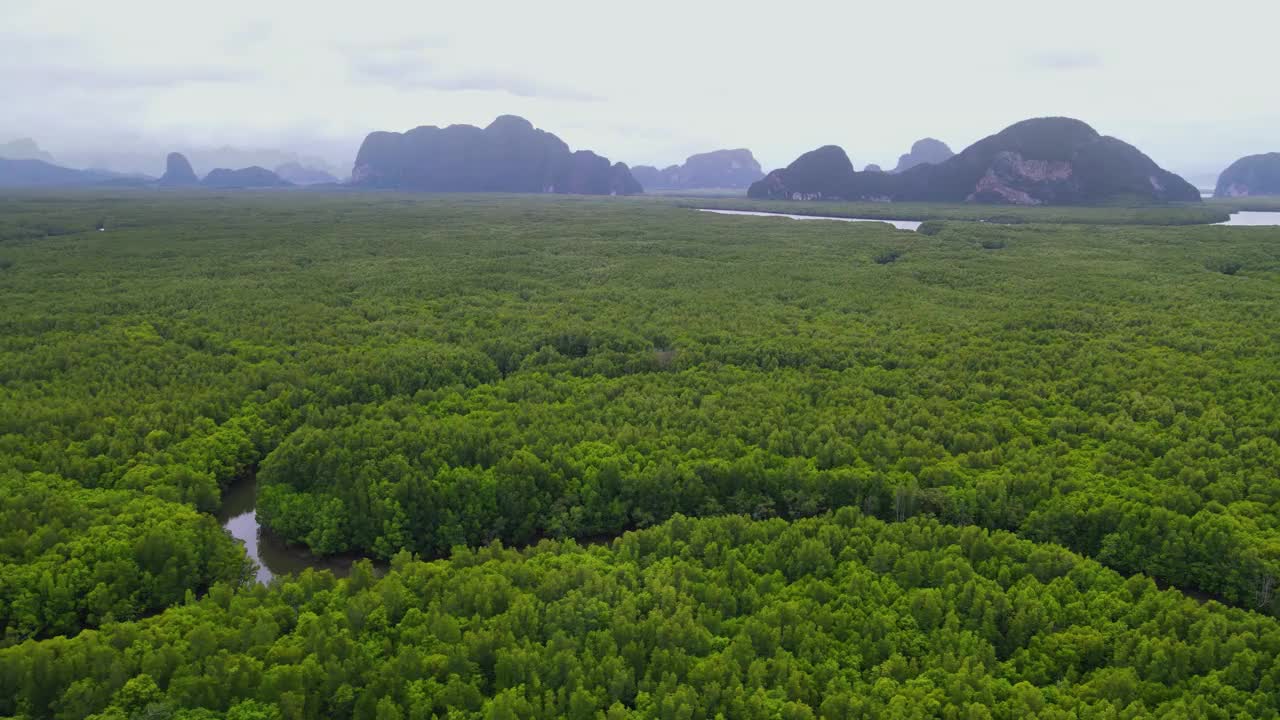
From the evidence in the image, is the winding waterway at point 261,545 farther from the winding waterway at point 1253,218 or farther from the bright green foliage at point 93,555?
the winding waterway at point 1253,218

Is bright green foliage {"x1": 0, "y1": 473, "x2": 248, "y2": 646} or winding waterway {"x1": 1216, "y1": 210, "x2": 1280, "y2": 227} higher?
winding waterway {"x1": 1216, "y1": 210, "x2": 1280, "y2": 227}

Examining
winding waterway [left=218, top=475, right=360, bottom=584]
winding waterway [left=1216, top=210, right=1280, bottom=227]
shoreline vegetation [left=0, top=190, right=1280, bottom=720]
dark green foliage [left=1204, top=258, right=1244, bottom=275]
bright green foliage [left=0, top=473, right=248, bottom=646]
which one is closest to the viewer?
shoreline vegetation [left=0, top=190, right=1280, bottom=720]

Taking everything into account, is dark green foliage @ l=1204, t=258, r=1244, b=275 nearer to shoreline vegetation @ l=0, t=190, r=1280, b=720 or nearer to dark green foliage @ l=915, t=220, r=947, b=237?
shoreline vegetation @ l=0, t=190, r=1280, b=720

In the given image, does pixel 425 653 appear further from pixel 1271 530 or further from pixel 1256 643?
pixel 1271 530

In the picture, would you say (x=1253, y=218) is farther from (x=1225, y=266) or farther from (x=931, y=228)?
(x=1225, y=266)

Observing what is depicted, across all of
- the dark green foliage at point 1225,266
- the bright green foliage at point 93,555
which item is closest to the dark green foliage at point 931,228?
the dark green foliage at point 1225,266

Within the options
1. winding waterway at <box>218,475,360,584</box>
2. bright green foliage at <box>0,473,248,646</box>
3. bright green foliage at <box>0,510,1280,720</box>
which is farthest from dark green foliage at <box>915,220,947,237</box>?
bright green foliage at <box>0,473,248,646</box>

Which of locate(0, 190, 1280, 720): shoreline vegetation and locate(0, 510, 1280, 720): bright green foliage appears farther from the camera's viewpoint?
locate(0, 190, 1280, 720): shoreline vegetation
